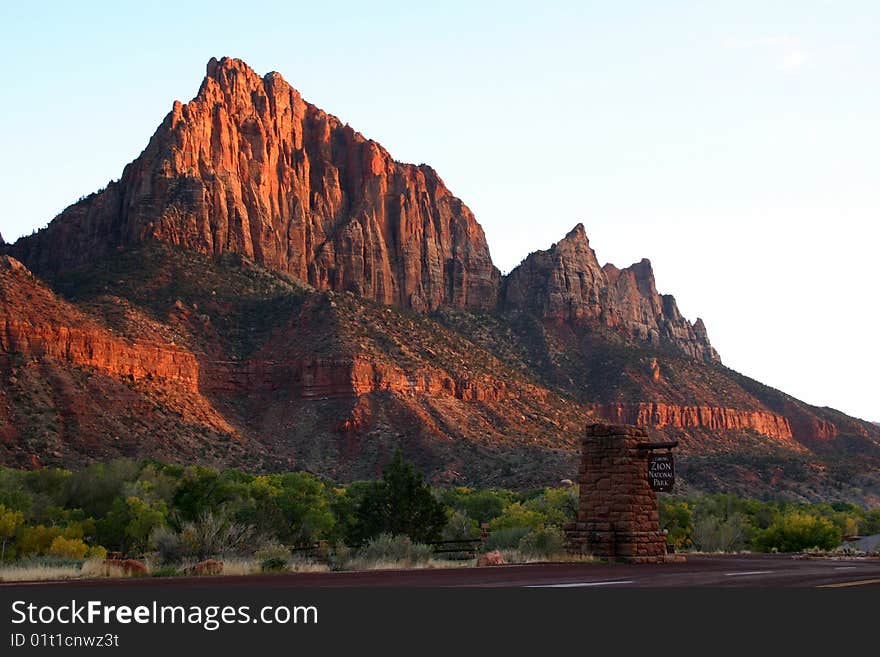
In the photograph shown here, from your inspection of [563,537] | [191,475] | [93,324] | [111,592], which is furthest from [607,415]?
[111,592]

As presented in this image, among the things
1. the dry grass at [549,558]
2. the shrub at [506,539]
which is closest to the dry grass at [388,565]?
the dry grass at [549,558]

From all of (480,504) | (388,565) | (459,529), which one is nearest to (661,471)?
(388,565)

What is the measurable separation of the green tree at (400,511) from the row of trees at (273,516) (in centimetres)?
4

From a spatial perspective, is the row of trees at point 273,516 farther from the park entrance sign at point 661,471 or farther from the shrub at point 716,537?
the park entrance sign at point 661,471

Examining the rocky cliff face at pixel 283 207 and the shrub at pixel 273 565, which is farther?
the rocky cliff face at pixel 283 207

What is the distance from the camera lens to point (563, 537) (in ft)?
90.8

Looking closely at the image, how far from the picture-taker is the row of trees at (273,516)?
36.7 m

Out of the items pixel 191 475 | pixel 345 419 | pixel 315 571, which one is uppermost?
pixel 345 419

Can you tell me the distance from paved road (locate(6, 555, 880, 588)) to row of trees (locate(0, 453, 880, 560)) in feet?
22.7

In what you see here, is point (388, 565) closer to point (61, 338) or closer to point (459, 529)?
point (459, 529)

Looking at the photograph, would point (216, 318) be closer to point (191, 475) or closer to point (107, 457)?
point (107, 457)

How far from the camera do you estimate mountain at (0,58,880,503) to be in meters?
91.1

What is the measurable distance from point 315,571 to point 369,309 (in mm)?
102009

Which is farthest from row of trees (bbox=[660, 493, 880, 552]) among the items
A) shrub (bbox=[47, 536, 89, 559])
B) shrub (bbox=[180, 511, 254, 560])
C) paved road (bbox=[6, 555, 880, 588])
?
shrub (bbox=[180, 511, 254, 560])
